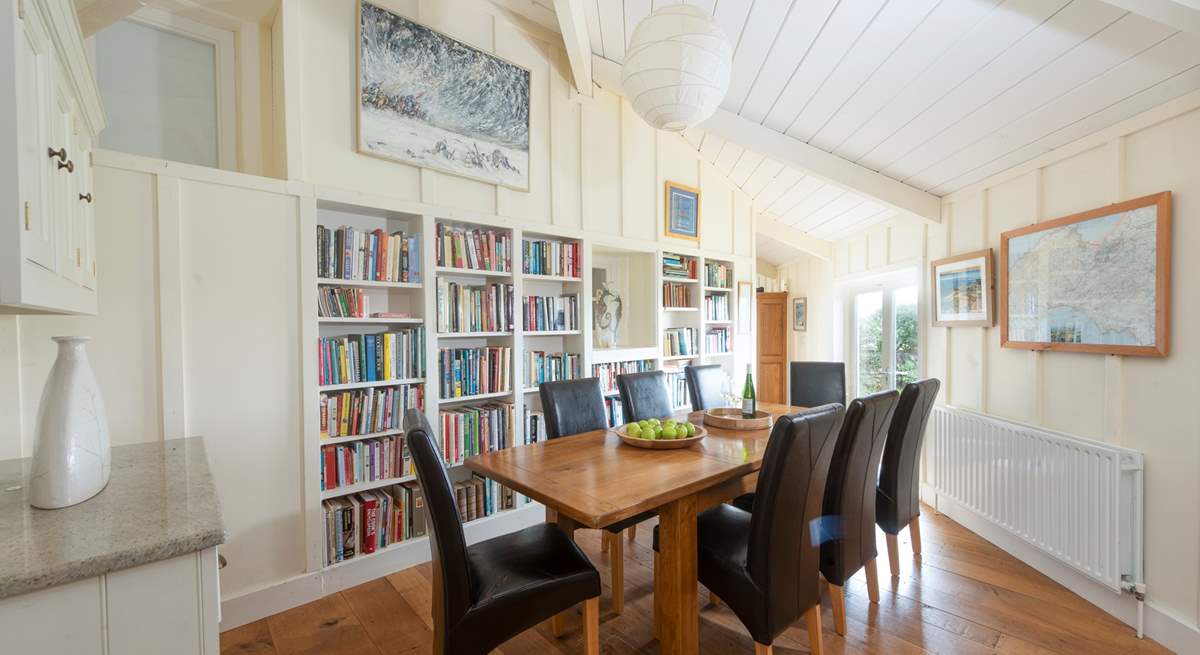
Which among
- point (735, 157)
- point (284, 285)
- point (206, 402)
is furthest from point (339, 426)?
point (735, 157)

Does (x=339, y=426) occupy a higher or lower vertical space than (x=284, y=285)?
lower

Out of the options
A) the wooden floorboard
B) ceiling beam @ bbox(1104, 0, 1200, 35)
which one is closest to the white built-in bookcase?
the wooden floorboard

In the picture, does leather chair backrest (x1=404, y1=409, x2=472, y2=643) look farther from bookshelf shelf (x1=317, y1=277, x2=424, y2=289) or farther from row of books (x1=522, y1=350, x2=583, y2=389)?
row of books (x1=522, y1=350, x2=583, y2=389)

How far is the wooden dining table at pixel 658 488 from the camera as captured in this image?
4.96 ft

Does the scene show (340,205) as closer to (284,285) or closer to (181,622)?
(284,285)

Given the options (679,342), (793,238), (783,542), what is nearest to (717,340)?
(679,342)

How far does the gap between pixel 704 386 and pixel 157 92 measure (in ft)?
11.3

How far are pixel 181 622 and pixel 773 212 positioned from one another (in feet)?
15.9

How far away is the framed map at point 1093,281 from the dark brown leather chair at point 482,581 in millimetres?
2573

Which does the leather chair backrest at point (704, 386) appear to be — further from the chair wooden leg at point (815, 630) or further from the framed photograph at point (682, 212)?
the chair wooden leg at point (815, 630)

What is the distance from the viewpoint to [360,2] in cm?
245

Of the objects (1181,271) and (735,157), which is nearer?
(1181,271)

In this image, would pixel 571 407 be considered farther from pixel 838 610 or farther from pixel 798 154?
pixel 798 154

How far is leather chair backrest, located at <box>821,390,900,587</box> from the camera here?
1.88 metres
